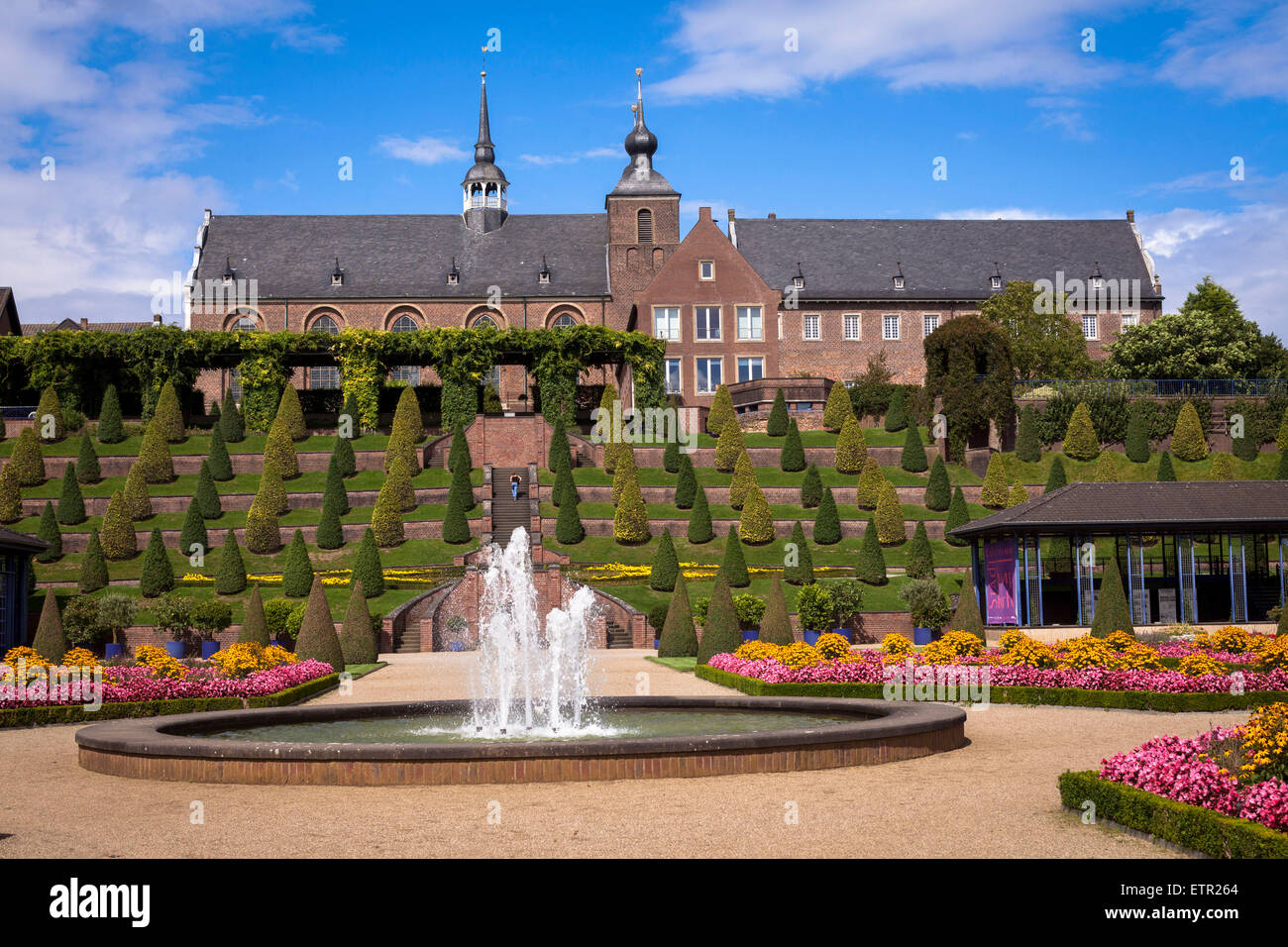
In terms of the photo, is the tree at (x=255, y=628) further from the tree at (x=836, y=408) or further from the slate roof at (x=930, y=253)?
the slate roof at (x=930, y=253)

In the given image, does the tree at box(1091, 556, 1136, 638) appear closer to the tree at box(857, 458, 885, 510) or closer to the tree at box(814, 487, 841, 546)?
the tree at box(814, 487, 841, 546)

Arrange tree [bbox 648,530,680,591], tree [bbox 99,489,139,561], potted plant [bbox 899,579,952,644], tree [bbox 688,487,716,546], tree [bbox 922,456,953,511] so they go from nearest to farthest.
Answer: potted plant [bbox 899,579,952,644], tree [bbox 648,530,680,591], tree [bbox 99,489,139,561], tree [bbox 688,487,716,546], tree [bbox 922,456,953,511]

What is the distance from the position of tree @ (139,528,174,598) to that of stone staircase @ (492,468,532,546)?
39.0 ft

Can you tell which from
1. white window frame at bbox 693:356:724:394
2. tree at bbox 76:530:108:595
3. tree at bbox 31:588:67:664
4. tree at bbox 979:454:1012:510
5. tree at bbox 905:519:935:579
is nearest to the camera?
tree at bbox 31:588:67:664

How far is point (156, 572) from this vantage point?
1679 inches

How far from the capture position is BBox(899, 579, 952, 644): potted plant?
116 feet

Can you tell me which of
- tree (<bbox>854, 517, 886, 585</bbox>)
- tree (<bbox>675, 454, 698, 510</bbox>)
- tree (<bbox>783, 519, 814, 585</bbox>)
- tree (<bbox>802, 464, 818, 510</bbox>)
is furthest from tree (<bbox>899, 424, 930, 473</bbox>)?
tree (<bbox>854, 517, 886, 585</bbox>)

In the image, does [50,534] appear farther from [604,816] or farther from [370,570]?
[604,816]

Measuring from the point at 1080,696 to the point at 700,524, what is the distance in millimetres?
30048

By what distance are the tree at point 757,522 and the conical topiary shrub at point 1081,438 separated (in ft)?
52.9

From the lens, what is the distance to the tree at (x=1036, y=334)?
224 feet
